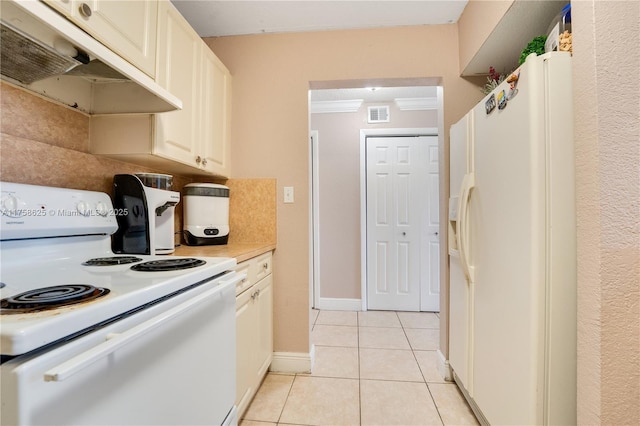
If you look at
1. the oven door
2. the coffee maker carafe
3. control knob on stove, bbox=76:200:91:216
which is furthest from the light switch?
control knob on stove, bbox=76:200:91:216

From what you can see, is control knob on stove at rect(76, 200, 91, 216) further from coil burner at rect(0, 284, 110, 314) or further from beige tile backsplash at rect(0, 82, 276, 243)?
coil burner at rect(0, 284, 110, 314)

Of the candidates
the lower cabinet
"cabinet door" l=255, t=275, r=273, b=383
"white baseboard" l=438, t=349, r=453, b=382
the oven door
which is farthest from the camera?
"white baseboard" l=438, t=349, r=453, b=382

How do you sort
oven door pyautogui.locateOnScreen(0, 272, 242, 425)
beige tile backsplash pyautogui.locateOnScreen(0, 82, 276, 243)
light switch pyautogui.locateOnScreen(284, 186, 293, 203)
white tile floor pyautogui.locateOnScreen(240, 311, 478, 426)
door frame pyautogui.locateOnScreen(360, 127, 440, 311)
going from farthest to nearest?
door frame pyautogui.locateOnScreen(360, 127, 440, 311), light switch pyautogui.locateOnScreen(284, 186, 293, 203), white tile floor pyautogui.locateOnScreen(240, 311, 478, 426), beige tile backsplash pyautogui.locateOnScreen(0, 82, 276, 243), oven door pyautogui.locateOnScreen(0, 272, 242, 425)

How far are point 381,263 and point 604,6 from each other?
2614mm

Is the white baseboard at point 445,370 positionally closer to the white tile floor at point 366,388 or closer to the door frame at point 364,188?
the white tile floor at point 366,388

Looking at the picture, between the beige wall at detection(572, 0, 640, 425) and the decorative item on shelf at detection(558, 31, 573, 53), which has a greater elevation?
the decorative item on shelf at detection(558, 31, 573, 53)

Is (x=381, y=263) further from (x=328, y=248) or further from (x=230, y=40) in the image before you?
(x=230, y=40)

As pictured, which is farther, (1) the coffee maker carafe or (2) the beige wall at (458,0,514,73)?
(2) the beige wall at (458,0,514,73)

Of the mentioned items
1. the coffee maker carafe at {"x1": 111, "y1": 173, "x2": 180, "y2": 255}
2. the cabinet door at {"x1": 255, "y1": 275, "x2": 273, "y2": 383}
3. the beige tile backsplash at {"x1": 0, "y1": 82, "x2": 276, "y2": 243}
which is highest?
the beige tile backsplash at {"x1": 0, "y1": 82, "x2": 276, "y2": 243}

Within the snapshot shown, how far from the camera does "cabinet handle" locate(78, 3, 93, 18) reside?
89 cm

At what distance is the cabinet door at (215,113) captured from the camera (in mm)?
1651

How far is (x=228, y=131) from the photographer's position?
195 centimetres

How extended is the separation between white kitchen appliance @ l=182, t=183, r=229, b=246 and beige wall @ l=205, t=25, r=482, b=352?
12.4 inches

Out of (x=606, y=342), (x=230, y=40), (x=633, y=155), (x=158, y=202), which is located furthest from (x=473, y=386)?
(x=230, y=40)
